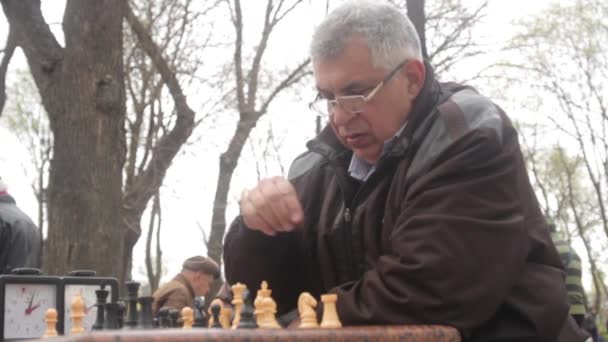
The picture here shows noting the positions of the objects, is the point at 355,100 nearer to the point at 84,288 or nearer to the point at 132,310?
the point at 132,310

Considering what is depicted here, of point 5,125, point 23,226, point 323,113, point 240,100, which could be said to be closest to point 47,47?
point 23,226

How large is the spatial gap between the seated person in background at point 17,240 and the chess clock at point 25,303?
3502 mm

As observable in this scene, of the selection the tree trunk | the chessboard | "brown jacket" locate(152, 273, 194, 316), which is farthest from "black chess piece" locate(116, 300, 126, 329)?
"brown jacket" locate(152, 273, 194, 316)

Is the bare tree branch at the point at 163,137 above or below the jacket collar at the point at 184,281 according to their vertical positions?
above

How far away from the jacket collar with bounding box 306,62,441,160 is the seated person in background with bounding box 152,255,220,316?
6549 millimetres

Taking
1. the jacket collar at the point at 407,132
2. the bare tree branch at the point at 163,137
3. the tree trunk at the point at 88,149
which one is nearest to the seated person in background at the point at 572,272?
the jacket collar at the point at 407,132

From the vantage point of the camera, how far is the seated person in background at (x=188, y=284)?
30.0 ft

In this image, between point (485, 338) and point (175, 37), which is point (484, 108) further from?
point (175, 37)

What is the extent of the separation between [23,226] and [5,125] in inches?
1069

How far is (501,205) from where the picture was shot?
2160mm

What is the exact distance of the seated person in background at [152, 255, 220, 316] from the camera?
30.0ft

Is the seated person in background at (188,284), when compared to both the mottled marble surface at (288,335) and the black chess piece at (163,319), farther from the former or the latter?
the mottled marble surface at (288,335)

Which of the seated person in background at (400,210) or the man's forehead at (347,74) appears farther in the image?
the man's forehead at (347,74)

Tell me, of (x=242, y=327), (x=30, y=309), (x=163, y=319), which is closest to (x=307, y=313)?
(x=242, y=327)
